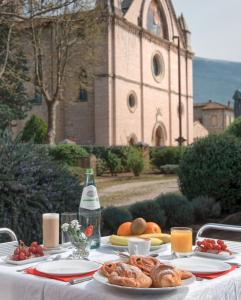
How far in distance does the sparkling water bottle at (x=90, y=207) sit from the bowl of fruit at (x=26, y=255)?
1.26 feet

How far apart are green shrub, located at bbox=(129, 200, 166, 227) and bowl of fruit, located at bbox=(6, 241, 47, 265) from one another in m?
5.98

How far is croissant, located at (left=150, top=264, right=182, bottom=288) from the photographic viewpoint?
255cm

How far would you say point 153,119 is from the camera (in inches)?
1735

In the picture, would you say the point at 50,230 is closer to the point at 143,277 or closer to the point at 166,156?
the point at 143,277

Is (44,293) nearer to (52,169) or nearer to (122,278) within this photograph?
(122,278)

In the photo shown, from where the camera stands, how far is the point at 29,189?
6.35 metres

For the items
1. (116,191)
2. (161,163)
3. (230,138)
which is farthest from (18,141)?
(161,163)

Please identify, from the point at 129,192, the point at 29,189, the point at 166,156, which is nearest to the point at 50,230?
the point at 29,189

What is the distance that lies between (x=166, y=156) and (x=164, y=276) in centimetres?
3033

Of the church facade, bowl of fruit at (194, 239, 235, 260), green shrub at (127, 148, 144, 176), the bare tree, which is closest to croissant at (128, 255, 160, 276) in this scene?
bowl of fruit at (194, 239, 235, 260)

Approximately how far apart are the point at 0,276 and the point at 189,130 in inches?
1887

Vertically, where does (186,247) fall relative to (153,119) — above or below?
below

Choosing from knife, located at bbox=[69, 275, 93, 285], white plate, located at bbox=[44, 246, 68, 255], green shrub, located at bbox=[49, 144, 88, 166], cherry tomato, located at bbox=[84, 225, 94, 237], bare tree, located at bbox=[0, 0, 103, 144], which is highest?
bare tree, located at bbox=[0, 0, 103, 144]

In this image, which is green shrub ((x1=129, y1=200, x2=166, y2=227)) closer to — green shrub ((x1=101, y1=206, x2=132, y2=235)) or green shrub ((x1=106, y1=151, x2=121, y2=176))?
green shrub ((x1=101, y1=206, x2=132, y2=235))
